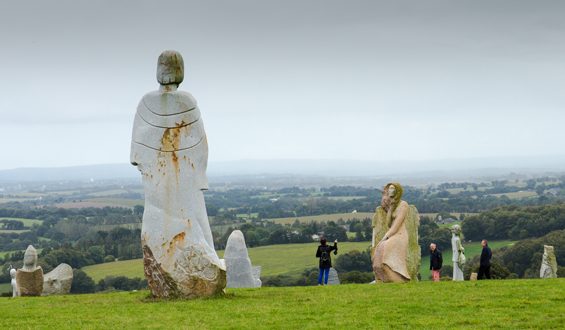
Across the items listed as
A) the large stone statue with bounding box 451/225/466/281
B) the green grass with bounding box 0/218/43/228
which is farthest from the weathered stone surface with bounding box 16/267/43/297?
the green grass with bounding box 0/218/43/228

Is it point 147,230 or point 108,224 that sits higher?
point 147,230

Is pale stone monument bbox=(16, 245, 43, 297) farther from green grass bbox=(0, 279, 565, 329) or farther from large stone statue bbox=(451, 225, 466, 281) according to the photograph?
large stone statue bbox=(451, 225, 466, 281)

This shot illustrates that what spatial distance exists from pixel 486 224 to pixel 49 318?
182ft

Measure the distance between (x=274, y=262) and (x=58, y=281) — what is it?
36.6 meters

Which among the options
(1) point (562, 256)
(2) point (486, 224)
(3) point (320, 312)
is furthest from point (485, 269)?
(2) point (486, 224)

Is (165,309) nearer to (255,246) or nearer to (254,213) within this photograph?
(255,246)

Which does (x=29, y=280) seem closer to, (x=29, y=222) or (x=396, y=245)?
(x=396, y=245)

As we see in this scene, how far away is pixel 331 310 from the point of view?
18.3 meters

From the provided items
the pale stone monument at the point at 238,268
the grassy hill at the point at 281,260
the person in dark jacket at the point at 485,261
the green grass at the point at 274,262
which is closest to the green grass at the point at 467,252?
the grassy hill at the point at 281,260

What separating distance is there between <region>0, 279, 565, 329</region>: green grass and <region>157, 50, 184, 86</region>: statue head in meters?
6.27

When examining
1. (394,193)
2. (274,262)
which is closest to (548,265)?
(394,193)

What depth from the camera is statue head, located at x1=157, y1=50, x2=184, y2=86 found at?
21.6m

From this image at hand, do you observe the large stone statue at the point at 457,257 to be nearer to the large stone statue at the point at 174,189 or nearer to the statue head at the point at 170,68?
the large stone statue at the point at 174,189

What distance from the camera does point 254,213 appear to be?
6186 inches
